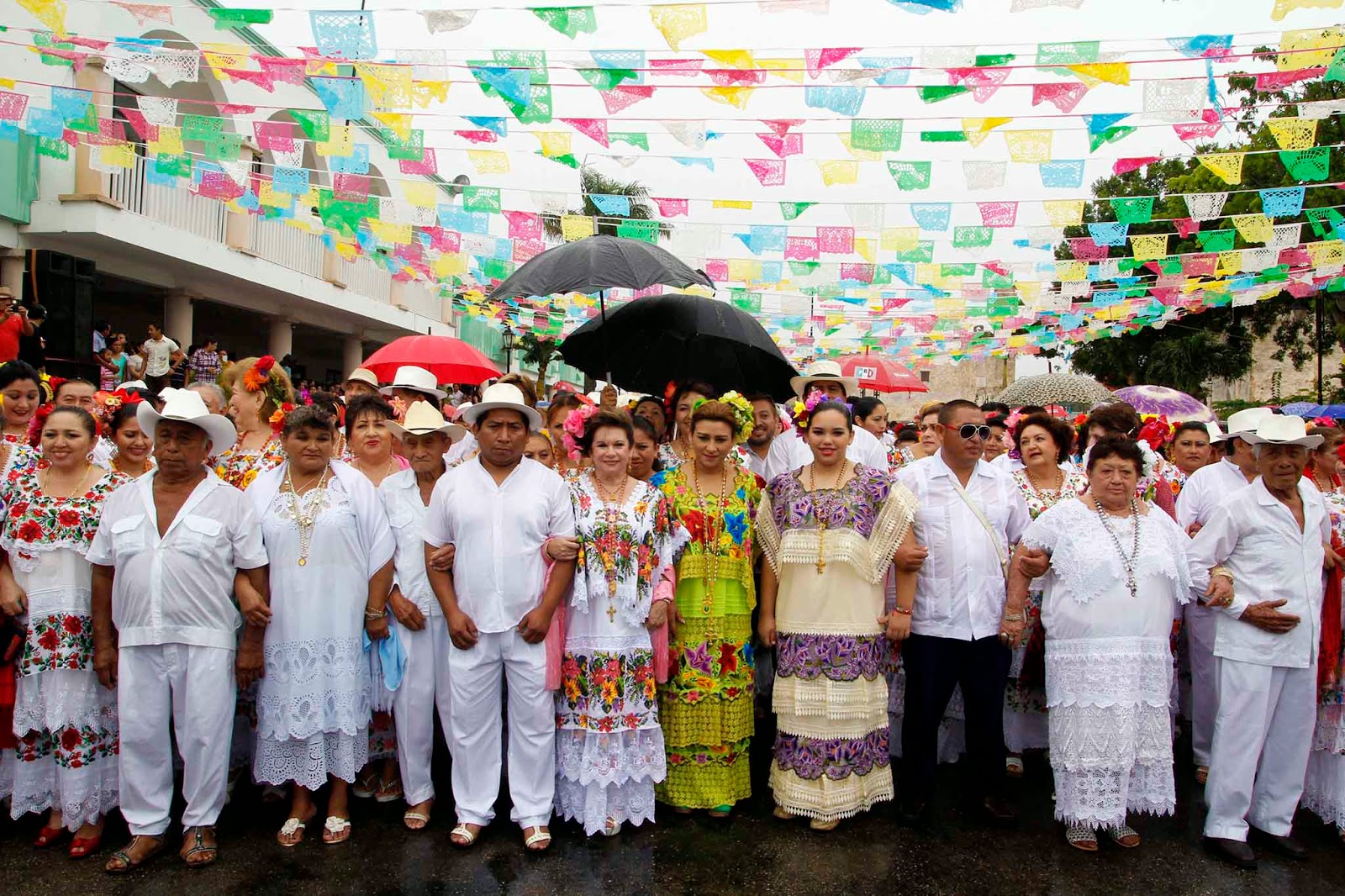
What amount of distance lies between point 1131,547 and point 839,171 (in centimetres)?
494

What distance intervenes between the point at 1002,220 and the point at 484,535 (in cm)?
754

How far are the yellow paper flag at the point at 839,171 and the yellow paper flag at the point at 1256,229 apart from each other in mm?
4310

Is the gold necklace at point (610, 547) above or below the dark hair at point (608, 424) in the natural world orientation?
below

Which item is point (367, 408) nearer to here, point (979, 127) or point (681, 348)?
point (681, 348)

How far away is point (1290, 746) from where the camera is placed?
395cm

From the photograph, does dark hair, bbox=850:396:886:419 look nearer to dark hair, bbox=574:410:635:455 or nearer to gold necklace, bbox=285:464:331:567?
dark hair, bbox=574:410:635:455

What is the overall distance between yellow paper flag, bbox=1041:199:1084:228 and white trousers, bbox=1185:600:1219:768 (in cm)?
524

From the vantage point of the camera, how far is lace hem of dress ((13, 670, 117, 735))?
3.62 m

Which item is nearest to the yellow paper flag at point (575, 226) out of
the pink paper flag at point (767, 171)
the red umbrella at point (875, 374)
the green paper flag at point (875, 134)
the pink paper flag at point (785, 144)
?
the pink paper flag at point (767, 171)

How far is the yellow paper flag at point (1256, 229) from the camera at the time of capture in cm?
914

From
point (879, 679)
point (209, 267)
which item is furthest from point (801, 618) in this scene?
Answer: point (209, 267)

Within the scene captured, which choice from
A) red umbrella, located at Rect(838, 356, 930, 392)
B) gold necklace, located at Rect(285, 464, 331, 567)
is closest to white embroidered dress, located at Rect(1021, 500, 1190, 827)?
gold necklace, located at Rect(285, 464, 331, 567)

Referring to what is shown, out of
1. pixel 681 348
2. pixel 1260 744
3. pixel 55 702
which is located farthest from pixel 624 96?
pixel 1260 744

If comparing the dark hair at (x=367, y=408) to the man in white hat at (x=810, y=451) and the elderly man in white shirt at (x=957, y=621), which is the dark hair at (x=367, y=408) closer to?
the man in white hat at (x=810, y=451)
